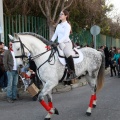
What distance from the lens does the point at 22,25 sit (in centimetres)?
1318

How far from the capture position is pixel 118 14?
134 feet

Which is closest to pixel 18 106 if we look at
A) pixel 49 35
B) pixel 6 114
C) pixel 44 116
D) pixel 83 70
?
pixel 6 114

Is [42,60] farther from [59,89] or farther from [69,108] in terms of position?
[59,89]

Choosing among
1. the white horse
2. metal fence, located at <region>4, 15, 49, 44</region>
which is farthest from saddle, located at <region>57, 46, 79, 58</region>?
metal fence, located at <region>4, 15, 49, 44</region>

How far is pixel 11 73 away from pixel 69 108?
245 cm

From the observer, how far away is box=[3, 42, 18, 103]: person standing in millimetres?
8961

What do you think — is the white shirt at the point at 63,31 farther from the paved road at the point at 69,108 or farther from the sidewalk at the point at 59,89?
the sidewalk at the point at 59,89

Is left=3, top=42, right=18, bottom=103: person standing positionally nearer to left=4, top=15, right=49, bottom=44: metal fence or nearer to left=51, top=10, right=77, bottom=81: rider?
left=51, top=10, right=77, bottom=81: rider

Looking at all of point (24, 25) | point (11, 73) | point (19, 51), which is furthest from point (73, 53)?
point (24, 25)

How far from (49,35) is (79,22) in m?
7.60

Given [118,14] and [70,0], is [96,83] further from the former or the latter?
[118,14]

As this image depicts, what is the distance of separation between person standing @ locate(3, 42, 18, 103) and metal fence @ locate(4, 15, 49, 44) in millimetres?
3427

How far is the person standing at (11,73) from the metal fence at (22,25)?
343 centimetres

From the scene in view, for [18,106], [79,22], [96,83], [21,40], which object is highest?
[79,22]
